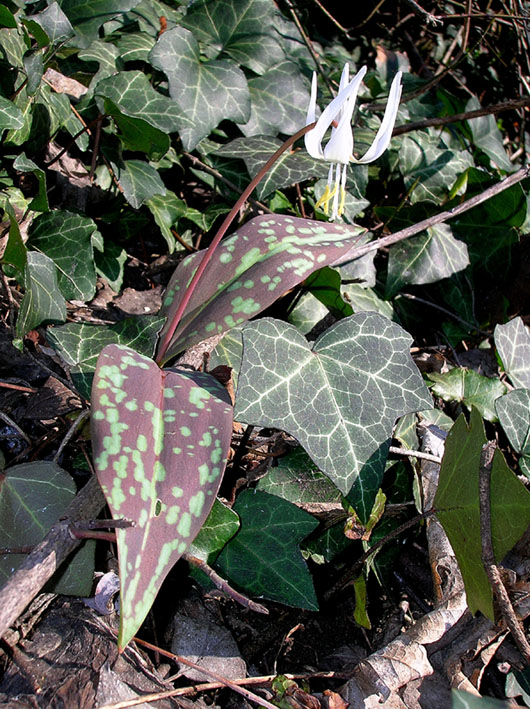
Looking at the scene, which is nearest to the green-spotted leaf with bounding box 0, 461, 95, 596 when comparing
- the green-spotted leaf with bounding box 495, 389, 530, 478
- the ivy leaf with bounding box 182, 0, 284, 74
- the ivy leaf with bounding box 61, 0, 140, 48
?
the green-spotted leaf with bounding box 495, 389, 530, 478

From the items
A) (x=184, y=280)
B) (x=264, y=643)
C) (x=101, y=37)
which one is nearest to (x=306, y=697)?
(x=264, y=643)

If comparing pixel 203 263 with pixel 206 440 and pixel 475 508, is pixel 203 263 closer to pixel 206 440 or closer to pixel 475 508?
pixel 206 440

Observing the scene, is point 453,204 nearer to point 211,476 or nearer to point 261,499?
point 261,499

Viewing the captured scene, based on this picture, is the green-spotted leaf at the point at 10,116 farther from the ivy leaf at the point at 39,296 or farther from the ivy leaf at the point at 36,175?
the ivy leaf at the point at 39,296

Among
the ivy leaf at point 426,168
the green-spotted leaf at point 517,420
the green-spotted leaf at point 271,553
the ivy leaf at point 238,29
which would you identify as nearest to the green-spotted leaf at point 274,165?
the ivy leaf at point 238,29

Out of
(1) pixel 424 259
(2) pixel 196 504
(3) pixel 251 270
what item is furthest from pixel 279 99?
(2) pixel 196 504
